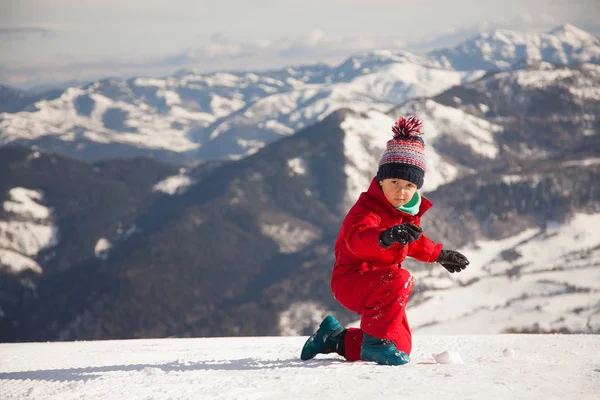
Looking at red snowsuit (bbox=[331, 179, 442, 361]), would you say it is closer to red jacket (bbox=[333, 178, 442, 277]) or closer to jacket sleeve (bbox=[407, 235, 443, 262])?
red jacket (bbox=[333, 178, 442, 277])

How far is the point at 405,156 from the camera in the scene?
29.7ft

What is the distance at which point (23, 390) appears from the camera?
773 cm

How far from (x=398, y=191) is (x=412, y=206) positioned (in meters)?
0.37

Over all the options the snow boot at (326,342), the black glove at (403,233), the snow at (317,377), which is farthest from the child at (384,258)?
the black glove at (403,233)

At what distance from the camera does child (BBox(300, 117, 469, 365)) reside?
28.3 feet

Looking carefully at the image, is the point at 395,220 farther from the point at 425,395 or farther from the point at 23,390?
the point at 23,390

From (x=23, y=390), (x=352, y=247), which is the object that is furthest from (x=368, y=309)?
(x=23, y=390)

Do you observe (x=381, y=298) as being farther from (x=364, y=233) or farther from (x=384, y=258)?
(x=364, y=233)

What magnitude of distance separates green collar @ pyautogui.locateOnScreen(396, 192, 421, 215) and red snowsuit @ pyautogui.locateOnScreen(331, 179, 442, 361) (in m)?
0.07

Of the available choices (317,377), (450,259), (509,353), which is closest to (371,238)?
(317,377)

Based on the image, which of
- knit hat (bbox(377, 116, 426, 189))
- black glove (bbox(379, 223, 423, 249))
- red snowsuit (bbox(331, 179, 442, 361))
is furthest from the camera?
knit hat (bbox(377, 116, 426, 189))

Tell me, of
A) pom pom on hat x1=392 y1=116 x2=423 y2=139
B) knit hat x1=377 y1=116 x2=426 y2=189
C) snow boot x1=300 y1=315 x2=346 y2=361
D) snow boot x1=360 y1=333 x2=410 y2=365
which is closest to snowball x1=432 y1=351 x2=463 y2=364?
snow boot x1=360 y1=333 x2=410 y2=365

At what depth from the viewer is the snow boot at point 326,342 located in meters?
9.62

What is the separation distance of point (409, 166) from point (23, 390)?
6.29 metres
